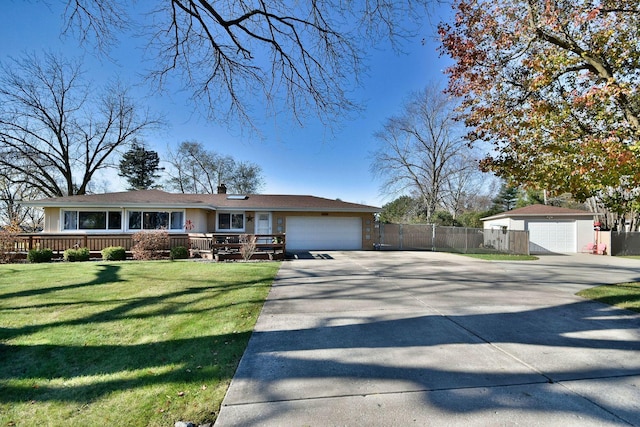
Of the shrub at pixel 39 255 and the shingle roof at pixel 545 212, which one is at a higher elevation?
the shingle roof at pixel 545 212

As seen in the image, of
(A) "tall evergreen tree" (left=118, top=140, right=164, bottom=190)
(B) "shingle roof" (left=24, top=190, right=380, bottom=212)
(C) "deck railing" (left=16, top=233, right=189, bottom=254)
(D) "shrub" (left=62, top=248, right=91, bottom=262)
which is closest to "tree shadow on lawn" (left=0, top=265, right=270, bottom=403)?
(D) "shrub" (left=62, top=248, right=91, bottom=262)

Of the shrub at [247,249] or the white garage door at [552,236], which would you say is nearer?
the shrub at [247,249]

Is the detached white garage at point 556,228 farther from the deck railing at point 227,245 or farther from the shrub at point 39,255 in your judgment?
the shrub at point 39,255

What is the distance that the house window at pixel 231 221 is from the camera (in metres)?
19.0

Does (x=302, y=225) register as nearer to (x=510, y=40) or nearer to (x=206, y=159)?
(x=510, y=40)

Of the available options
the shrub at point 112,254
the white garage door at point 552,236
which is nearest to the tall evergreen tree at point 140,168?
the shrub at point 112,254

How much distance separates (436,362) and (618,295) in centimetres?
647

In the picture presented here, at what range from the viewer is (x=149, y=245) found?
1374 centimetres

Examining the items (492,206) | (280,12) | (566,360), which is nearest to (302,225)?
(280,12)

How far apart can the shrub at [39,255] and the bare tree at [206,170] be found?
78.0 ft

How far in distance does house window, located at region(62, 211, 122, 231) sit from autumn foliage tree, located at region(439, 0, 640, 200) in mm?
17081

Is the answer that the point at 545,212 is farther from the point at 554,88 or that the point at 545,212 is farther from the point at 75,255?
the point at 75,255

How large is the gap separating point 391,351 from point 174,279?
6.46 m

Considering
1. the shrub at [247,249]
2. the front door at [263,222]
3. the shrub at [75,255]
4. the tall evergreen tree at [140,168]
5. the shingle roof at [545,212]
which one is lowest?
the shrub at [75,255]
